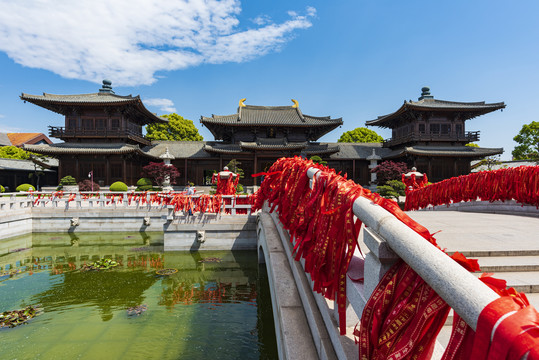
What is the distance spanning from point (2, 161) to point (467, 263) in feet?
133

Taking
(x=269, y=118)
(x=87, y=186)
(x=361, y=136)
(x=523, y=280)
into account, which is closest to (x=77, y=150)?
(x=87, y=186)

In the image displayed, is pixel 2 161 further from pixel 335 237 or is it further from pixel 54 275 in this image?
pixel 335 237

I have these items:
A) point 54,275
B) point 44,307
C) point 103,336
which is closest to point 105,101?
point 54,275

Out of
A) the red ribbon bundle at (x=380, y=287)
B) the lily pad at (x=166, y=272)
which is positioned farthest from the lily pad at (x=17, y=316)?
the red ribbon bundle at (x=380, y=287)

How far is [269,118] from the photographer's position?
3166 centimetres

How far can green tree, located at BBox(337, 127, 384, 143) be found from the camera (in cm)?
4959

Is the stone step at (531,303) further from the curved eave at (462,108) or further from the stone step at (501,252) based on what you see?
the curved eave at (462,108)

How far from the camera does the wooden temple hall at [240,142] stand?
88.3 ft

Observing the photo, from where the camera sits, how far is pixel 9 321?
723cm

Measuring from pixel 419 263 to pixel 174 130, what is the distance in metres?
A: 49.0

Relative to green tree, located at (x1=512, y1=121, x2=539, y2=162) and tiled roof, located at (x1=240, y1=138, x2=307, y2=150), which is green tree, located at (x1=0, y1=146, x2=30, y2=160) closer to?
tiled roof, located at (x1=240, y1=138, x2=307, y2=150)

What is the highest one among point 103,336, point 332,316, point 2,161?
point 2,161

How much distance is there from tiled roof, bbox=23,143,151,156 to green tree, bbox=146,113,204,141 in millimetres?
16926

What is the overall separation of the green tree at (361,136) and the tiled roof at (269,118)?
1968cm
